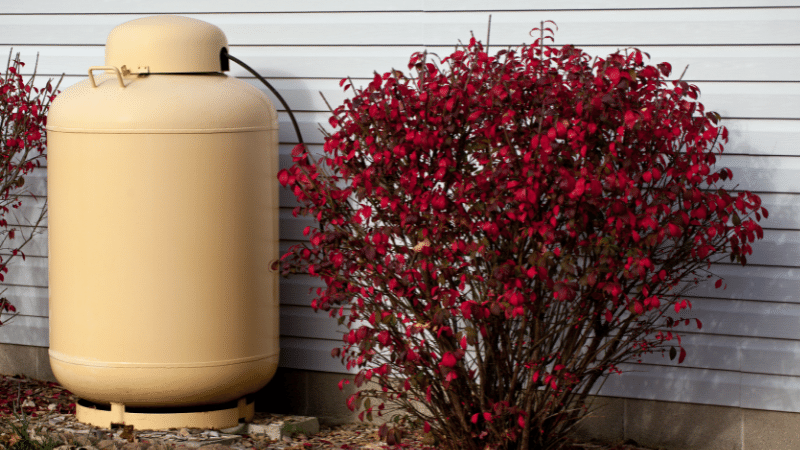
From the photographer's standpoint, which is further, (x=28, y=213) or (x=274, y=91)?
(x=28, y=213)

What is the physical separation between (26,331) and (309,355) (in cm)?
179

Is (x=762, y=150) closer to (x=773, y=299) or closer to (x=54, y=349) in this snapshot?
(x=773, y=299)

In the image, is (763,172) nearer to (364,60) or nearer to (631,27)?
(631,27)

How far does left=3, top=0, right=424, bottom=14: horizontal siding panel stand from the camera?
455 cm

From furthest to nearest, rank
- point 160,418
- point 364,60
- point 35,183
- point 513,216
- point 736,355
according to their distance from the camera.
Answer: point 35,183 < point 364,60 < point 160,418 < point 736,355 < point 513,216

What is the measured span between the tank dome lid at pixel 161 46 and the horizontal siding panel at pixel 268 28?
1.87ft

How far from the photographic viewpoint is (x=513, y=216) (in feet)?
10.8

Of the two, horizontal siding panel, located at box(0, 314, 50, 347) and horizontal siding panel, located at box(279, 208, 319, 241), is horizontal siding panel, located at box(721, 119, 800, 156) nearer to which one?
horizontal siding panel, located at box(279, 208, 319, 241)

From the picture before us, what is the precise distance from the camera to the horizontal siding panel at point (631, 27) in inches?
155

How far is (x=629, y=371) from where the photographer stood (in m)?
4.14

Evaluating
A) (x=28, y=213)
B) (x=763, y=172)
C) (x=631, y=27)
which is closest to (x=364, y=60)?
(x=631, y=27)

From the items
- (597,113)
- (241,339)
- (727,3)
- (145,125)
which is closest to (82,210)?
(145,125)

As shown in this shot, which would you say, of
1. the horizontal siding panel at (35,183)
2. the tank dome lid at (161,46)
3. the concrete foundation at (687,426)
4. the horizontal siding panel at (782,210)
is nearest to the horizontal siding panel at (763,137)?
the horizontal siding panel at (782,210)

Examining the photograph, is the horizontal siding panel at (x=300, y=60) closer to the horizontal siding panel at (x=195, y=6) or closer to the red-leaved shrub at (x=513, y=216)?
the horizontal siding panel at (x=195, y=6)
